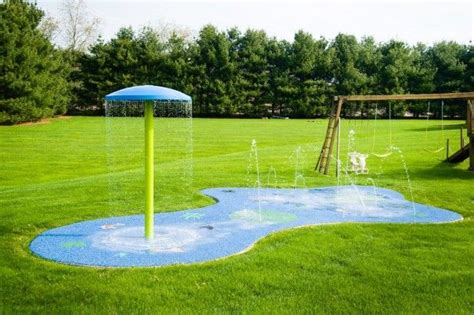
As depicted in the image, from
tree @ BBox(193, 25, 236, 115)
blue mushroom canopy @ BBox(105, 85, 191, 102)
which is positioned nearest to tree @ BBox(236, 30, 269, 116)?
tree @ BBox(193, 25, 236, 115)

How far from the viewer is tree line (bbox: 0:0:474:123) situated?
48781 millimetres

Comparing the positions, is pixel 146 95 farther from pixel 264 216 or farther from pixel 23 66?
pixel 23 66

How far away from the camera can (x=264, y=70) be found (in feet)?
180

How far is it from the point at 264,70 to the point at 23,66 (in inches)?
1061

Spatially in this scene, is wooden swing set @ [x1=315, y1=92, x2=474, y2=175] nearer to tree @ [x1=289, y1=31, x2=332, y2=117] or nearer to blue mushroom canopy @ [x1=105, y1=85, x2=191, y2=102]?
blue mushroom canopy @ [x1=105, y1=85, x2=191, y2=102]

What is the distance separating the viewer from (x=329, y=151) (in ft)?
45.4

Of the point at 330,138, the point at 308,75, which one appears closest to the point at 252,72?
the point at 308,75

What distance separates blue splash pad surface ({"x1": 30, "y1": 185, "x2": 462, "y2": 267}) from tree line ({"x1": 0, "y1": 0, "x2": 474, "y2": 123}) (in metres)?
36.2

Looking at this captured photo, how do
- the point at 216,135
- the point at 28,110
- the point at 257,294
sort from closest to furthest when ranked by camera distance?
the point at 257,294, the point at 216,135, the point at 28,110

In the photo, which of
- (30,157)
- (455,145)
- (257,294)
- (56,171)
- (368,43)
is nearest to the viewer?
(257,294)

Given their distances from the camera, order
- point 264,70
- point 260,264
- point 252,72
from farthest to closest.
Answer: point 264,70 < point 252,72 < point 260,264

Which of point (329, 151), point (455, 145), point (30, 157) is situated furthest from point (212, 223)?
point (455, 145)

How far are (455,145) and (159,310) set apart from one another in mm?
20334

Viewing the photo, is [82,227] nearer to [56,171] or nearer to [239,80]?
[56,171]
